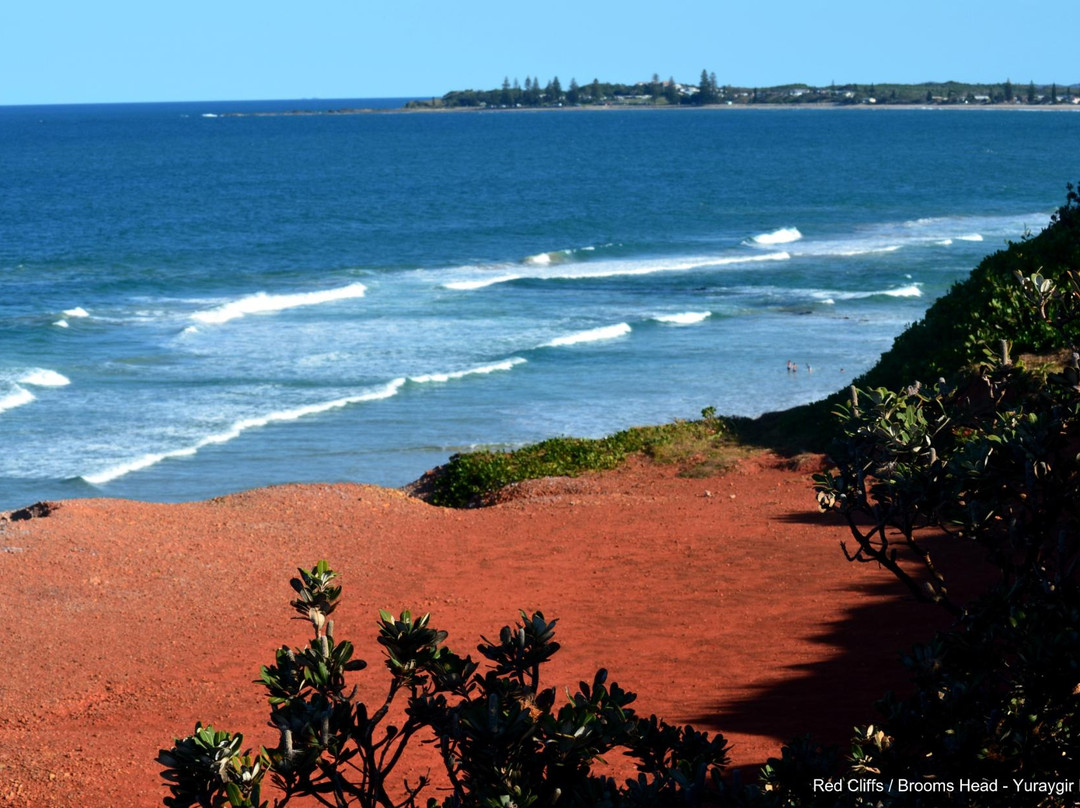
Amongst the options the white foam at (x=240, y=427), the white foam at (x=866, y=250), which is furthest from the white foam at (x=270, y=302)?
the white foam at (x=866, y=250)

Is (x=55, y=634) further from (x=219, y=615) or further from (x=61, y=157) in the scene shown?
(x=61, y=157)

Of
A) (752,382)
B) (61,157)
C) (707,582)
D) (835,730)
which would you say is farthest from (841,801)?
(61,157)

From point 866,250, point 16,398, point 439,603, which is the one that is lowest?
point 16,398

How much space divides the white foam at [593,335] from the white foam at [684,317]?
4.87ft

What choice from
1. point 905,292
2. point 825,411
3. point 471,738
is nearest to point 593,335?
point 905,292

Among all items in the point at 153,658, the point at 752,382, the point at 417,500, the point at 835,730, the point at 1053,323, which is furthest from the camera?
the point at 752,382

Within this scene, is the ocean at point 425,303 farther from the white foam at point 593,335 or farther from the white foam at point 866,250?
the white foam at point 866,250

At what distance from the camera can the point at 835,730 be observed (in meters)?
8.52

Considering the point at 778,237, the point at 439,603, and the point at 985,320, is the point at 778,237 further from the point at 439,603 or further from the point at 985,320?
the point at 439,603

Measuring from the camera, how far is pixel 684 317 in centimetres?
3803

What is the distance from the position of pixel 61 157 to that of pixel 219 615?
11792 centimetres

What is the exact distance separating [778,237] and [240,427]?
36.2m

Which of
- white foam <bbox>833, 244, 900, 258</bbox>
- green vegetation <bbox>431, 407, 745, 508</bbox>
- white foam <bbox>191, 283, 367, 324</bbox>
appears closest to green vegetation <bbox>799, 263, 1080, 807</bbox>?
green vegetation <bbox>431, 407, 745, 508</bbox>

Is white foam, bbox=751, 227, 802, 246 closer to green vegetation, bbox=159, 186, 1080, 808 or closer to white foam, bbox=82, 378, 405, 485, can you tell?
white foam, bbox=82, 378, 405, 485
